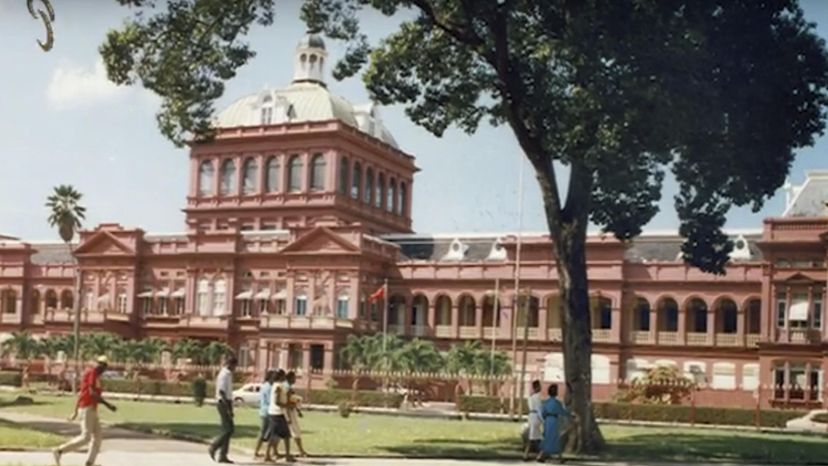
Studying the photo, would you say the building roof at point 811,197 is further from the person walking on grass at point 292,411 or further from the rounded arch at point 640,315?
the person walking on grass at point 292,411

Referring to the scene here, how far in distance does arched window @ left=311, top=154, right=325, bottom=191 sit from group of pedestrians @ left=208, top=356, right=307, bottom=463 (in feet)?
195

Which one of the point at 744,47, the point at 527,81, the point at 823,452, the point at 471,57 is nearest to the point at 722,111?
the point at 744,47

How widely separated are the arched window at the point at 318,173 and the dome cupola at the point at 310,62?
29.7 ft

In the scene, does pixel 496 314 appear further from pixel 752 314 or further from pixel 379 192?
pixel 379 192

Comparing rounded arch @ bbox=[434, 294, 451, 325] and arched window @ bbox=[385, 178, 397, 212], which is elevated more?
arched window @ bbox=[385, 178, 397, 212]

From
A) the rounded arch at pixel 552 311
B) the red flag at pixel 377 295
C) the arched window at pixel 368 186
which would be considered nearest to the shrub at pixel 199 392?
the red flag at pixel 377 295

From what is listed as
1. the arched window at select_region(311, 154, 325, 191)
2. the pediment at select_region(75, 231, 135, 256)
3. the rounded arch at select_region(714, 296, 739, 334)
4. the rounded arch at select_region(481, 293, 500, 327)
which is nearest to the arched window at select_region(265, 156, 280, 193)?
the arched window at select_region(311, 154, 325, 191)

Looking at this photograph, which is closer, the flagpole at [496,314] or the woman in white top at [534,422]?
the woman in white top at [534,422]

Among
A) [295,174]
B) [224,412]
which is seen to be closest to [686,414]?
[224,412]

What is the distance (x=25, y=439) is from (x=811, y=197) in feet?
172

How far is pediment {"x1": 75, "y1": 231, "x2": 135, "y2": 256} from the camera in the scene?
8306 cm

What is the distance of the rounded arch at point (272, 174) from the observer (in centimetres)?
8431

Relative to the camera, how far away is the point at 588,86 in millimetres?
25141

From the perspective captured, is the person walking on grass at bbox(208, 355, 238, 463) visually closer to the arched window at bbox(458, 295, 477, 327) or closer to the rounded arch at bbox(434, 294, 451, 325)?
the arched window at bbox(458, 295, 477, 327)
